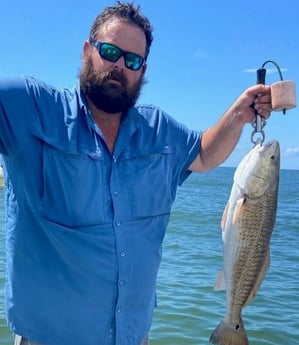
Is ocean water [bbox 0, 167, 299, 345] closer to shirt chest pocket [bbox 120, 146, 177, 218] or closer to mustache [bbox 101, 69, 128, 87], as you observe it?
shirt chest pocket [bbox 120, 146, 177, 218]

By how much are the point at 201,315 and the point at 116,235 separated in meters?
4.99

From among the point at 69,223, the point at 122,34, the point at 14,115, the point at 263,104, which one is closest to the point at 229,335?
the point at 69,223

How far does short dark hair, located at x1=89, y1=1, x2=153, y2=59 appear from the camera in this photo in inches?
→ 138

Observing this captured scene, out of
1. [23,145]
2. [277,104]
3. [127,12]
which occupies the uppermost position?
[127,12]

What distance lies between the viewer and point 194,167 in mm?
3793

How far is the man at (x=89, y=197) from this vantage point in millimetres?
3025

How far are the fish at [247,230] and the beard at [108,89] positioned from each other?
80cm

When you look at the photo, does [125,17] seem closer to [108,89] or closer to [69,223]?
[108,89]

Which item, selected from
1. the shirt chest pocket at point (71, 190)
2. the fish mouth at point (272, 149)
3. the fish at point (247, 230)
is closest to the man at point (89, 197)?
the shirt chest pocket at point (71, 190)

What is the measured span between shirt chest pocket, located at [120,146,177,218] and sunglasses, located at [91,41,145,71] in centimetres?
55

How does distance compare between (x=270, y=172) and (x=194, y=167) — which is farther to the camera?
(x=194, y=167)

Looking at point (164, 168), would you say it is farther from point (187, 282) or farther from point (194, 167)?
point (187, 282)

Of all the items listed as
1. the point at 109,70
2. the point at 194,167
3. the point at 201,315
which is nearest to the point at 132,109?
the point at 109,70

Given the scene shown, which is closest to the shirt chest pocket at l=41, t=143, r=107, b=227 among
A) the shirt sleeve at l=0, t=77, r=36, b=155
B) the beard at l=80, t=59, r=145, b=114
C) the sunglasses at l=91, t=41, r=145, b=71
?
the shirt sleeve at l=0, t=77, r=36, b=155
